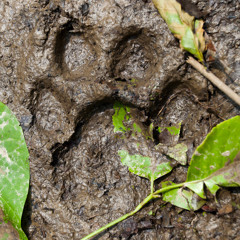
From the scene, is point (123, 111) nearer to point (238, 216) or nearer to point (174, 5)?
point (174, 5)

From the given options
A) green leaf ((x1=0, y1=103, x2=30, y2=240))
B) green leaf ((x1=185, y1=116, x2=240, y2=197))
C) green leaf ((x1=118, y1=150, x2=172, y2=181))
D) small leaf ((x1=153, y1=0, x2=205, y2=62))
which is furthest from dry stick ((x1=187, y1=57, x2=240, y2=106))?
green leaf ((x1=0, y1=103, x2=30, y2=240))

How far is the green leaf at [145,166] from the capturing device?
182 centimetres

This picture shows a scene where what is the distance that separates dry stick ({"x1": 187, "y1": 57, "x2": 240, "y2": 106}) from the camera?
1733 mm

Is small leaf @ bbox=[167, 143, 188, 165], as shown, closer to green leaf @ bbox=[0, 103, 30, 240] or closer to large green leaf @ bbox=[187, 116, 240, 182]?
large green leaf @ bbox=[187, 116, 240, 182]

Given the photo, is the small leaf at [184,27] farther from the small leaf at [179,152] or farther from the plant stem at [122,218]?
the plant stem at [122,218]

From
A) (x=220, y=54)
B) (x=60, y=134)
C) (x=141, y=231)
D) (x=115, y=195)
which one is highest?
(x=220, y=54)

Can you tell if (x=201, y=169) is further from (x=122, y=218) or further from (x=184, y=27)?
(x=184, y=27)

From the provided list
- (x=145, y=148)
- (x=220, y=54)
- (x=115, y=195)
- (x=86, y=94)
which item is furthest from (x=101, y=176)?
(x=220, y=54)

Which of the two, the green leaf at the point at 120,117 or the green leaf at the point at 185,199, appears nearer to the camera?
A: the green leaf at the point at 185,199

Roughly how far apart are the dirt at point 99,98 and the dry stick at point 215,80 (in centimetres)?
5

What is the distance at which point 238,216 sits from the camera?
1.74 meters

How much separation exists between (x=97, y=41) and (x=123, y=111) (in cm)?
45

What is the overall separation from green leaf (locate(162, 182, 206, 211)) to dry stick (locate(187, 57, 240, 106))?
22.8 inches

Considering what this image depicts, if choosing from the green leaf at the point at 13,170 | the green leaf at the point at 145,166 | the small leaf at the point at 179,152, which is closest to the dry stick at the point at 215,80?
the small leaf at the point at 179,152
